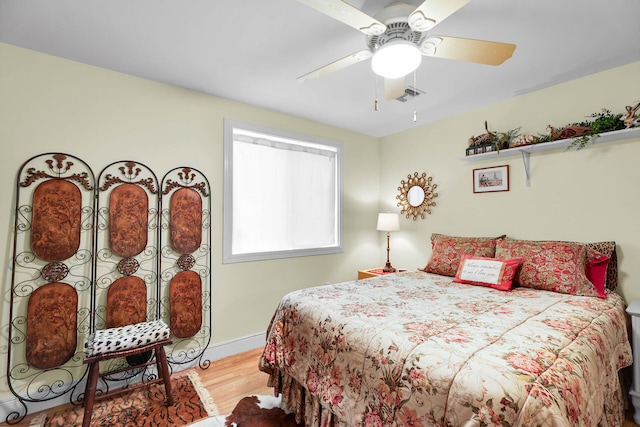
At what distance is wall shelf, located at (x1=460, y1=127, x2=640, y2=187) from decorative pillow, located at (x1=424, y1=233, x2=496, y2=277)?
73 cm

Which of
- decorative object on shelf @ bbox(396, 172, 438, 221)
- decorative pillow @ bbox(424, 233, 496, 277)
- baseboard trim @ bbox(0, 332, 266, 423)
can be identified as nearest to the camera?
baseboard trim @ bbox(0, 332, 266, 423)

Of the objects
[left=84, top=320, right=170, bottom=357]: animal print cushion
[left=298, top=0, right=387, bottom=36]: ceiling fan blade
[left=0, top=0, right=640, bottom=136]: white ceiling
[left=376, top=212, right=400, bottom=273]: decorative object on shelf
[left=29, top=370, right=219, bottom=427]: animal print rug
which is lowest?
[left=29, top=370, right=219, bottom=427]: animal print rug

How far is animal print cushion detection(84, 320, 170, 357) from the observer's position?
183 centimetres

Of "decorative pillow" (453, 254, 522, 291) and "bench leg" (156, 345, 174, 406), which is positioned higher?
"decorative pillow" (453, 254, 522, 291)

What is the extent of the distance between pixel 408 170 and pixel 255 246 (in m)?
2.18

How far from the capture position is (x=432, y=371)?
1.12 meters

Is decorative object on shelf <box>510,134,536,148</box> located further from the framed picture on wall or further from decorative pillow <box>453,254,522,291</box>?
decorative pillow <box>453,254,522,291</box>

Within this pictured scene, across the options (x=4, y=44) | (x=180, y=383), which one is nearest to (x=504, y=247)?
(x=180, y=383)

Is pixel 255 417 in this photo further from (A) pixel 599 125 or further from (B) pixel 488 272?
(A) pixel 599 125

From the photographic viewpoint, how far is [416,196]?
371 cm

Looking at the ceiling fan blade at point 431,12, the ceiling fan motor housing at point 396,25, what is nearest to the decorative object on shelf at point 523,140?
the ceiling fan motor housing at point 396,25

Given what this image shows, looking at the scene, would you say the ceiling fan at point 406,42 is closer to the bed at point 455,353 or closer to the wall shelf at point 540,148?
the wall shelf at point 540,148

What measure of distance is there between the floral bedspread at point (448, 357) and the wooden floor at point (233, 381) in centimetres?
38

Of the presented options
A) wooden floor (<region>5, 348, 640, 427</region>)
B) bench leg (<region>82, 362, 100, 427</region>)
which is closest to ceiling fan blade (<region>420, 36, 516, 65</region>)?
wooden floor (<region>5, 348, 640, 427</region>)
